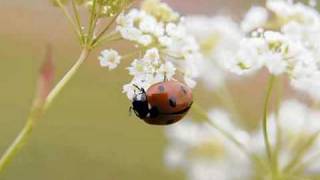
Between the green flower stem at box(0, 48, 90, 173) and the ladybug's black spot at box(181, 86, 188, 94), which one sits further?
the ladybug's black spot at box(181, 86, 188, 94)

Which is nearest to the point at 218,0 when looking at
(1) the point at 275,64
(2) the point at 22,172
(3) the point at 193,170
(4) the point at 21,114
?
(4) the point at 21,114

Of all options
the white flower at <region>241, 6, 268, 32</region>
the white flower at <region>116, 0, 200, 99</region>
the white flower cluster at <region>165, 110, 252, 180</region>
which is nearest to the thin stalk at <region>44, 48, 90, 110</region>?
the white flower at <region>116, 0, 200, 99</region>

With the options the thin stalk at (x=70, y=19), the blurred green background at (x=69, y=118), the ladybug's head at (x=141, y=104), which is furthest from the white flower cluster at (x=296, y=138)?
the blurred green background at (x=69, y=118)

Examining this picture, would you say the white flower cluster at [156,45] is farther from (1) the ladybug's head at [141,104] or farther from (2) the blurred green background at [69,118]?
(2) the blurred green background at [69,118]

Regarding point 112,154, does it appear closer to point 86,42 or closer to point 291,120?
point 291,120

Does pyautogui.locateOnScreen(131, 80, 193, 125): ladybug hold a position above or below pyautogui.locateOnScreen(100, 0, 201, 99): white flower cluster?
below

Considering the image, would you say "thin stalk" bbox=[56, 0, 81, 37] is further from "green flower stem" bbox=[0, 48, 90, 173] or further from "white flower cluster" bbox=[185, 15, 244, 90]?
"white flower cluster" bbox=[185, 15, 244, 90]
